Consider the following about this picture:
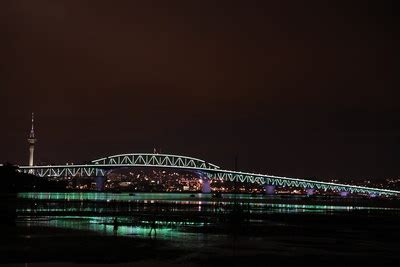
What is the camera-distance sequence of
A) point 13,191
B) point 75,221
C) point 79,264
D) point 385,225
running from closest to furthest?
point 79,264 → point 75,221 → point 385,225 → point 13,191

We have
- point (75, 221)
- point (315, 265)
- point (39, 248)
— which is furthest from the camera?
point (75, 221)

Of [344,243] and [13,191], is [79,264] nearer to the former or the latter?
[344,243]

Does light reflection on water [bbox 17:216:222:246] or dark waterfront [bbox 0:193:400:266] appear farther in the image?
light reflection on water [bbox 17:216:222:246]

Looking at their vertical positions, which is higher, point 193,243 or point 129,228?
→ point 129,228

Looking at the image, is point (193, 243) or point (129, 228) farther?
point (129, 228)

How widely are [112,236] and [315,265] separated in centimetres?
1499

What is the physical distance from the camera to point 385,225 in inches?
2451

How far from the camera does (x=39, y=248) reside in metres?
35.8

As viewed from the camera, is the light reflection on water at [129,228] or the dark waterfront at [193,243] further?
the light reflection on water at [129,228]

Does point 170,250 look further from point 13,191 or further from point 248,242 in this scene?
point 13,191

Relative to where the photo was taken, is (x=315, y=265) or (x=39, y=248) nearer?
(x=315, y=265)

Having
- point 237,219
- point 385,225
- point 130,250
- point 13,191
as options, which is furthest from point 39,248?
point 13,191

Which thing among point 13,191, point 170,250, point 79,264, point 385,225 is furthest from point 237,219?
point 13,191

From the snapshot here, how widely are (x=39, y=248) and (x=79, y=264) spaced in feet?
18.5
